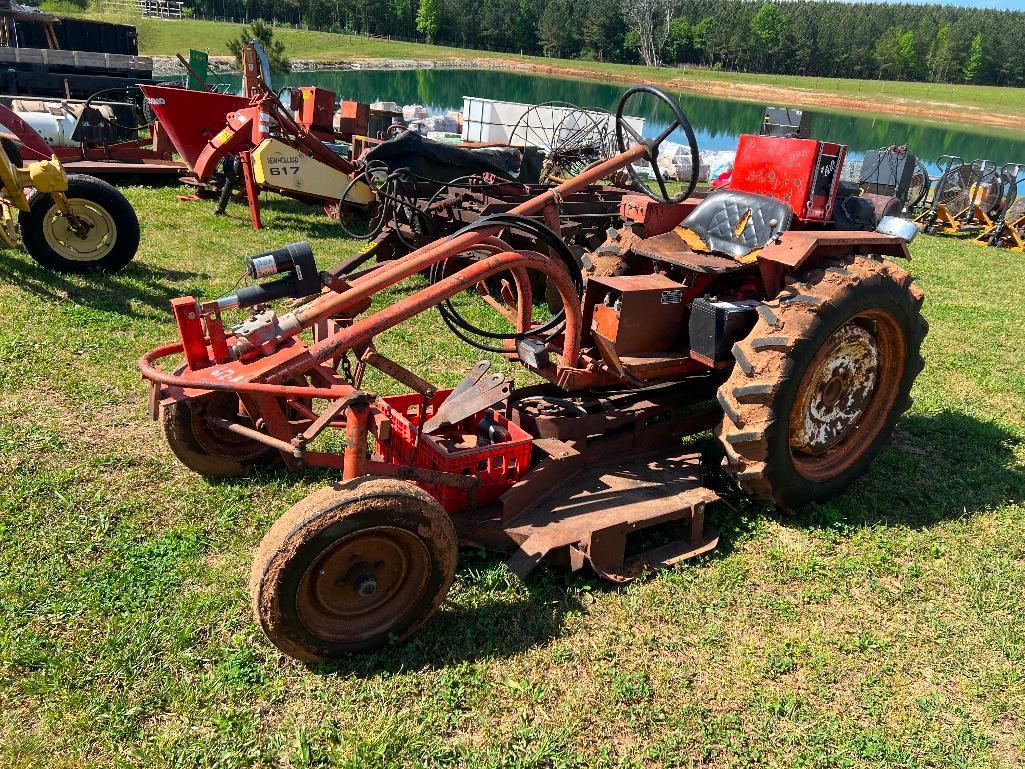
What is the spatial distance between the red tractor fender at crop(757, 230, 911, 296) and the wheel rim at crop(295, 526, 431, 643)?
2485 millimetres

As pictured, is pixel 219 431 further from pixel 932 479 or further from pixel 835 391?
pixel 932 479

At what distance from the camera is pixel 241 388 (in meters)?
2.96

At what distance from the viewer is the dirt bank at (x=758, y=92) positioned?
5072 centimetres

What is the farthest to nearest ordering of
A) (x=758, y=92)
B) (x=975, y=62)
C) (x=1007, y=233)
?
1. (x=975, y=62)
2. (x=758, y=92)
3. (x=1007, y=233)

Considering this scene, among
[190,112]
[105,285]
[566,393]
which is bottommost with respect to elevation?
[105,285]

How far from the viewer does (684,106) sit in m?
44.1

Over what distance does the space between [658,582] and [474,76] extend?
57.7 metres

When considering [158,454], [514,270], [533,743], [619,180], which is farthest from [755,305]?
[619,180]

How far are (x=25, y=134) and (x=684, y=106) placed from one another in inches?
1632

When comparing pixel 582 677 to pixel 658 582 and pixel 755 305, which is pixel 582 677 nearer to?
pixel 658 582

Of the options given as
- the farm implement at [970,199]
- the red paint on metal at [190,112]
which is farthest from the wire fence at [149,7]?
the farm implement at [970,199]

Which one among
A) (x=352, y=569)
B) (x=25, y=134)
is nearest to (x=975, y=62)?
(x=25, y=134)

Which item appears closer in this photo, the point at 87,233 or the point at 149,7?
the point at 87,233

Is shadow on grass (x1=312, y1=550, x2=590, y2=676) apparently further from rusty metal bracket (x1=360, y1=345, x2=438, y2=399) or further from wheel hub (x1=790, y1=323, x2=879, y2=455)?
wheel hub (x1=790, y1=323, x2=879, y2=455)
